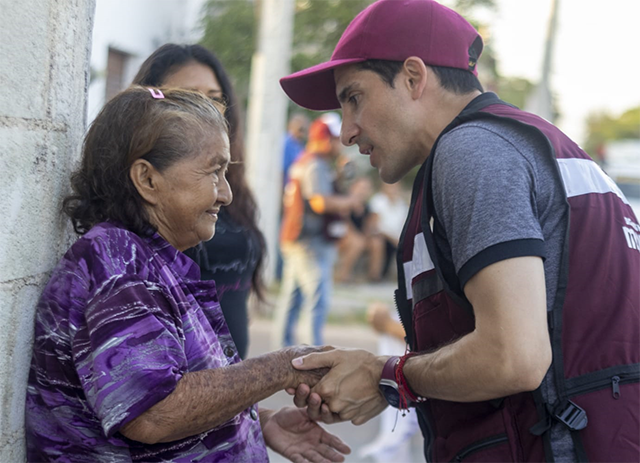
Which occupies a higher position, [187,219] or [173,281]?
[187,219]

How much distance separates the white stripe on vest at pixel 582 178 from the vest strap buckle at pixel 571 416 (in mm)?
492

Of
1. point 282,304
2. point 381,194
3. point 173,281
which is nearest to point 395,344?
point 282,304

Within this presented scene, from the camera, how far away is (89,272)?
5.33 ft

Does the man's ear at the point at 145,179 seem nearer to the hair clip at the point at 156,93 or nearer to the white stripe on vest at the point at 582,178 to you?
the hair clip at the point at 156,93

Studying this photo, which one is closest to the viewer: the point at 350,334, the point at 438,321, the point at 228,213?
the point at 438,321

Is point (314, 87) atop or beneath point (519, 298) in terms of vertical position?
atop

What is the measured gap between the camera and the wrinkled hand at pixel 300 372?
6.64ft

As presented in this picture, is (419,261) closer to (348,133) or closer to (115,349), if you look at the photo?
(348,133)

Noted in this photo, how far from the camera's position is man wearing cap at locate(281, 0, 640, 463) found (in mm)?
1642

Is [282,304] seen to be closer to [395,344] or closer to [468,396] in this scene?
[395,344]

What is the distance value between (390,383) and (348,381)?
0.59ft

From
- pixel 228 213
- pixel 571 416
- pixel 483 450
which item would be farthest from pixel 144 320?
pixel 228 213

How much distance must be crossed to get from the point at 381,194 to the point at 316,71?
Result: 364 inches

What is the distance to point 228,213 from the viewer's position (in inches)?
112
